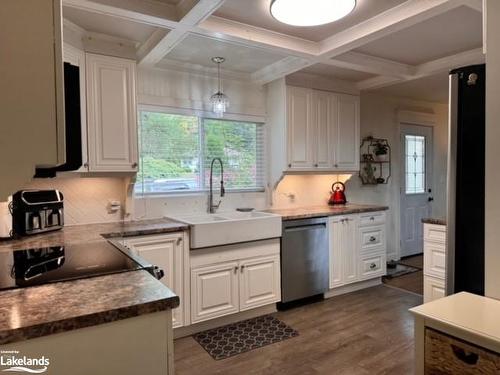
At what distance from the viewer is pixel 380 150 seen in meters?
4.70

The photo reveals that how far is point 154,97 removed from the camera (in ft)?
10.3

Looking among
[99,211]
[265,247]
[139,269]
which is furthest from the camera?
[265,247]

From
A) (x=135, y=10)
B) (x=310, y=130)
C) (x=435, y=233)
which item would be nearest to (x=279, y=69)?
(x=310, y=130)

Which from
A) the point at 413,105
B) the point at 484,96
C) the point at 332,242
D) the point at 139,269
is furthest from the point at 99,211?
the point at 413,105

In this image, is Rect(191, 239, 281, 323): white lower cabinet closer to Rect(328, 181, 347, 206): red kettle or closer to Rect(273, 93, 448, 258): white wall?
Rect(273, 93, 448, 258): white wall

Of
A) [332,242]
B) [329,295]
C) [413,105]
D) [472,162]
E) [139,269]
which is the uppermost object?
[413,105]

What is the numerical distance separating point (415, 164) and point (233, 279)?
3.75 meters

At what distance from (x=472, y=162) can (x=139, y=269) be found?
5.11ft

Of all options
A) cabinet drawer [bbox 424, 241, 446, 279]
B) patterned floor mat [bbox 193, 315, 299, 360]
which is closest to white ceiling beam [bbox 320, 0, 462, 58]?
cabinet drawer [bbox 424, 241, 446, 279]

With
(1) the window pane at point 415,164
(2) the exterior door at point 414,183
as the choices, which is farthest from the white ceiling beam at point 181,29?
(1) the window pane at point 415,164

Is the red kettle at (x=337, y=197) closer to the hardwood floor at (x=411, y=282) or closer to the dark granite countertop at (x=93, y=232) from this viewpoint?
the hardwood floor at (x=411, y=282)

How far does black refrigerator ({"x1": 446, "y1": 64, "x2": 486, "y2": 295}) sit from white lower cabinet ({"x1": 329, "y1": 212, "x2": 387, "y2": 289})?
1921mm

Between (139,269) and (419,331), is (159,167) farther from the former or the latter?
(419,331)

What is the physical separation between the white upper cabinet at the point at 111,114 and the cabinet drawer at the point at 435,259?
234 cm
